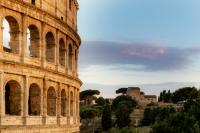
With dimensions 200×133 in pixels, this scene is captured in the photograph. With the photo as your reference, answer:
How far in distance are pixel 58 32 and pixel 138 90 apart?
101 metres

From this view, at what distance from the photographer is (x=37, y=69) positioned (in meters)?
28.0

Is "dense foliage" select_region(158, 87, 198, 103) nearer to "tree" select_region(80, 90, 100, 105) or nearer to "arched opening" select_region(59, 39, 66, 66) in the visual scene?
"tree" select_region(80, 90, 100, 105)

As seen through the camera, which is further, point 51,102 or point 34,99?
point 51,102

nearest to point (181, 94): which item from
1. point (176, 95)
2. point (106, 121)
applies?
point (176, 95)

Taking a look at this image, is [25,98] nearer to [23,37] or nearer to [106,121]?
[23,37]

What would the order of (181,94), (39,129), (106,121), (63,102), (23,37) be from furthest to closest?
1. (181,94)
2. (106,121)
3. (63,102)
4. (39,129)
5. (23,37)

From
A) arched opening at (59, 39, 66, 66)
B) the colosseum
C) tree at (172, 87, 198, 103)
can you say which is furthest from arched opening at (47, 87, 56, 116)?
tree at (172, 87, 198, 103)

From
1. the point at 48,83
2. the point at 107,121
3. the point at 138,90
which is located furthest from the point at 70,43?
the point at 138,90

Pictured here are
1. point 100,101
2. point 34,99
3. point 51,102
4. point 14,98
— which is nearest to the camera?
point 14,98

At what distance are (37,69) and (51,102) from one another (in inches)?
141

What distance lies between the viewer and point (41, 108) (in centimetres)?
2880

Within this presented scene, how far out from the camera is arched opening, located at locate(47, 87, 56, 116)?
30.8 metres

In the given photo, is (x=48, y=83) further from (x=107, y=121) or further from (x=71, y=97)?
(x=107, y=121)

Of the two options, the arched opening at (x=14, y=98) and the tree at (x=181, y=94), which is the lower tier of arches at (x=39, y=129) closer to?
the arched opening at (x=14, y=98)
